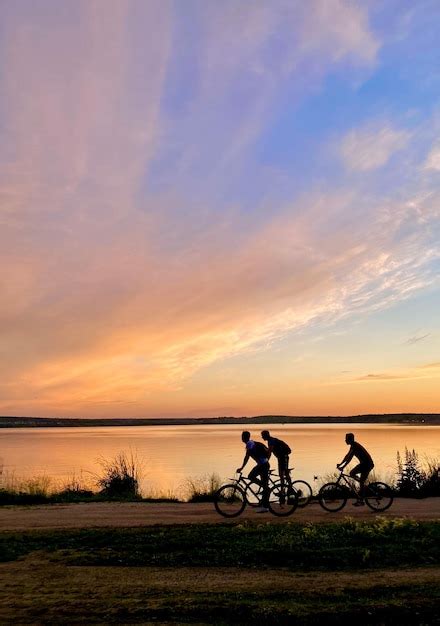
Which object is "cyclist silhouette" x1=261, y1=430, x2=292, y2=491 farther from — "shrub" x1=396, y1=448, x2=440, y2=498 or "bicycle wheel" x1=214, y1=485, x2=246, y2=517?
"shrub" x1=396, y1=448, x2=440, y2=498

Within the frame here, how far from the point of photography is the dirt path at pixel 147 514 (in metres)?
15.5

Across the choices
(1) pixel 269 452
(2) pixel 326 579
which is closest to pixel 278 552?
(2) pixel 326 579

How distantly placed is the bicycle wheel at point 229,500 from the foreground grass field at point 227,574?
1.97 metres

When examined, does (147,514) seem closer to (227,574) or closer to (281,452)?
(281,452)

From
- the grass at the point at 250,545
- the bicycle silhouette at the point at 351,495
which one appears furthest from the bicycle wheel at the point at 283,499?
the grass at the point at 250,545

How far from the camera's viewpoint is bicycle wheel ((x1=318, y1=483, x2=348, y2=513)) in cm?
1716

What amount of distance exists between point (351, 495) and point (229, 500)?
12.4 feet

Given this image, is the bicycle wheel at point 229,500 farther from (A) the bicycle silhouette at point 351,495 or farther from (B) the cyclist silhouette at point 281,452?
(A) the bicycle silhouette at point 351,495

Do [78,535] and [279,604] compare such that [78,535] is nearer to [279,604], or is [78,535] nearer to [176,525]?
[176,525]

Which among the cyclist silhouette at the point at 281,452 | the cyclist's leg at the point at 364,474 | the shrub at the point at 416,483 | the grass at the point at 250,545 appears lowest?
the shrub at the point at 416,483

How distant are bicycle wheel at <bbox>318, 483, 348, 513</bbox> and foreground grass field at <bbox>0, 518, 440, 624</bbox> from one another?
293 cm

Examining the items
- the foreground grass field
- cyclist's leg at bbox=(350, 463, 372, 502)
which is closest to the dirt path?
cyclist's leg at bbox=(350, 463, 372, 502)

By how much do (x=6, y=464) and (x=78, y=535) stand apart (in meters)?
33.0

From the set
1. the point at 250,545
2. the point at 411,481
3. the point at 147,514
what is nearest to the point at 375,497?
the point at 411,481
